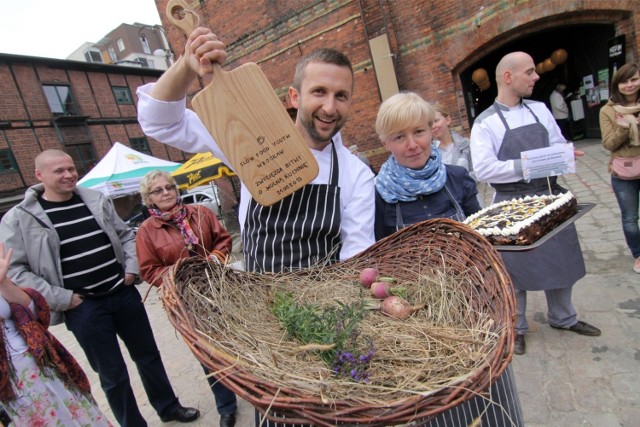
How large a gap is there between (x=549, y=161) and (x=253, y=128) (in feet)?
5.85

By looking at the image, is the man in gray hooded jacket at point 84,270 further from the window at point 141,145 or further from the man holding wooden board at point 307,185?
the window at point 141,145

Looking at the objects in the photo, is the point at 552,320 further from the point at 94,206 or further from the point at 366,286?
the point at 94,206

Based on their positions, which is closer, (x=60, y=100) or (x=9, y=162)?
(x=9, y=162)

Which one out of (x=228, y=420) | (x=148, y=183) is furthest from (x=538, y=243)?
(x=148, y=183)

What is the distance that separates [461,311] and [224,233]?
197 centimetres

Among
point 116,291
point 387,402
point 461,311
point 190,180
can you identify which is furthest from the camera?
point 190,180

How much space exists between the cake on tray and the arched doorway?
677 cm

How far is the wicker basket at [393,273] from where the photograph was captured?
0.64m

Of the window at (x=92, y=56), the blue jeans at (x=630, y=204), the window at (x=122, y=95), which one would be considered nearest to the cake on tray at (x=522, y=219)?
the blue jeans at (x=630, y=204)

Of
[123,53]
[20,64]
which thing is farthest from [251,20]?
[123,53]

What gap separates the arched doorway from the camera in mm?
7500

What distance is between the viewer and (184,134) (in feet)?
4.44

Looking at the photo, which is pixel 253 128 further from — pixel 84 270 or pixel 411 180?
pixel 84 270

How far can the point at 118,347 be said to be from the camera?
7.68 ft
